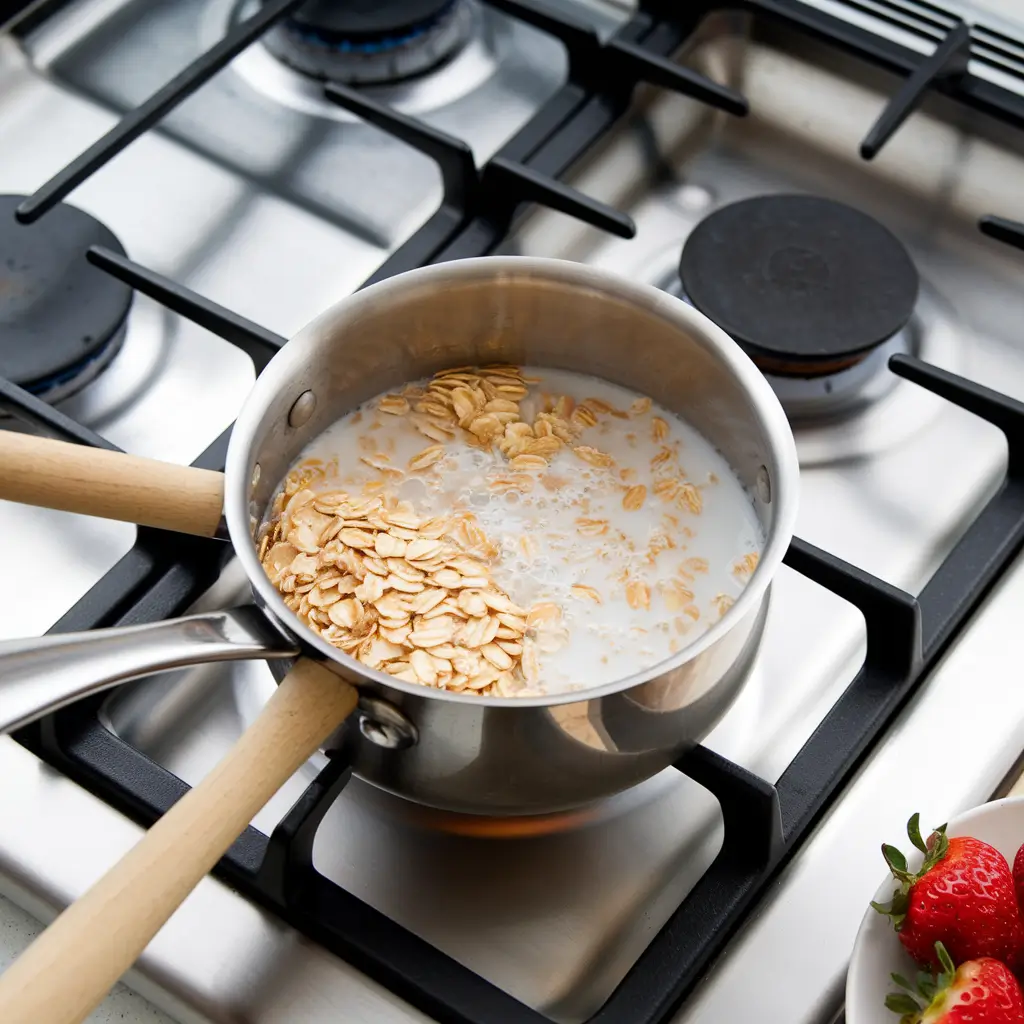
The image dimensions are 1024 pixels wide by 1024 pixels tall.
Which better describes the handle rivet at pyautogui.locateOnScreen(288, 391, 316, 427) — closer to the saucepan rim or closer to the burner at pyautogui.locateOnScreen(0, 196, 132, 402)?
the saucepan rim

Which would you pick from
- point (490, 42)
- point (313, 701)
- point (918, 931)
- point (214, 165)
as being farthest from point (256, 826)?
point (490, 42)

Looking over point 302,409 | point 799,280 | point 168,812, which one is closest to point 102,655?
point 168,812

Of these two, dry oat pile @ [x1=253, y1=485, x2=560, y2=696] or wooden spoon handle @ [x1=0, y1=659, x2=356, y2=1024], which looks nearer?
wooden spoon handle @ [x1=0, y1=659, x2=356, y2=1024]

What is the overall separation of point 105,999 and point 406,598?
0.20 meters

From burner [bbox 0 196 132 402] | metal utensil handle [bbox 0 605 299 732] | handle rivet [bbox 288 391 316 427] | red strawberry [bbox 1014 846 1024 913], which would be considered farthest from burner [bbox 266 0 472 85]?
red strawberry [bbox 1014 846 1024 913]

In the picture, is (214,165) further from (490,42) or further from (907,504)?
(907,504)

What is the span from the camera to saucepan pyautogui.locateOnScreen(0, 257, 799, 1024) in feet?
1.57

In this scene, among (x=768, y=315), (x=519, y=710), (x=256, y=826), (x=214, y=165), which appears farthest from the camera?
(x=214, y=165)

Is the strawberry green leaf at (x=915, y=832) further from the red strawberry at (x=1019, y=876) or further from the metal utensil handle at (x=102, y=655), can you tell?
the metal utensil handle at (x=102, y=655)

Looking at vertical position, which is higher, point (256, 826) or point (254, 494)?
point (254, 494)

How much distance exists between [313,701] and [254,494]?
0.13m

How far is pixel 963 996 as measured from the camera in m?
0.50

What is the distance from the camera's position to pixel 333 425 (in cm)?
66

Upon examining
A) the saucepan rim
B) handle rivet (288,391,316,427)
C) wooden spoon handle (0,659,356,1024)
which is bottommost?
wooden spoon handle (0,659,356,1024)
